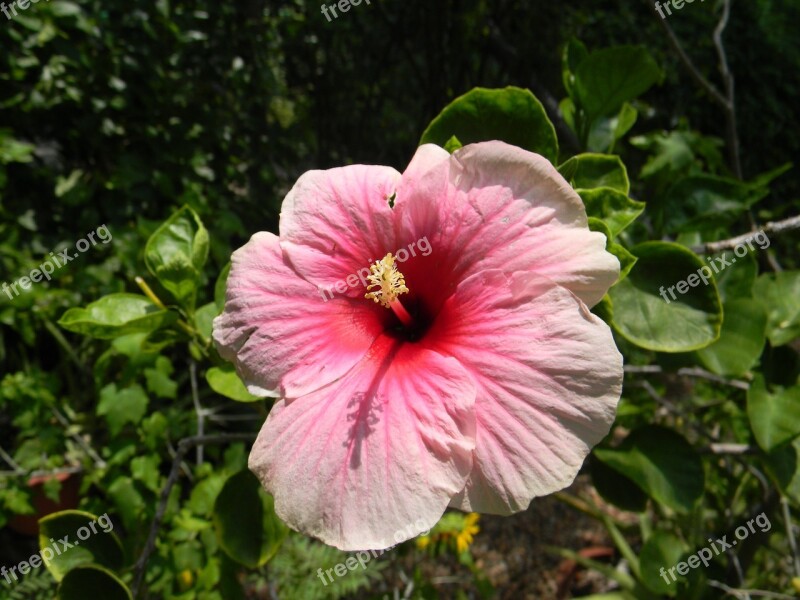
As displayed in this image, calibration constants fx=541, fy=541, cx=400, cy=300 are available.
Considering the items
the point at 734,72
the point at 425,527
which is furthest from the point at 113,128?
the point at 734,72

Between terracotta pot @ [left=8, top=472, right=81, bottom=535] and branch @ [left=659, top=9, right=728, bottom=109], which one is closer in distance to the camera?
branch @ [left=659, top=9, right=728, bottom=109]

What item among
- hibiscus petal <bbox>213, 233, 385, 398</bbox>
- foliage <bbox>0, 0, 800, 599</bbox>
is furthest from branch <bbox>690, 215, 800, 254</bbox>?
hibiscus petal <bbox>213, 233, 385, 398</bbox>

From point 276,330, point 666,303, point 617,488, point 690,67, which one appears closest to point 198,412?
point 276,330

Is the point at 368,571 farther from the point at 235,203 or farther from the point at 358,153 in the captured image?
the point at 358,153

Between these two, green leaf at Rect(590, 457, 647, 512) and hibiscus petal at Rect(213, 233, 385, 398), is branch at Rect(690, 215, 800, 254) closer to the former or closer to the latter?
green leaf at Rect(590, 457, 647, 512)

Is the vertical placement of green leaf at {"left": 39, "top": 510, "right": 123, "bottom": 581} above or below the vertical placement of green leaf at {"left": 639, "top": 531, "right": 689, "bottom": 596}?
above

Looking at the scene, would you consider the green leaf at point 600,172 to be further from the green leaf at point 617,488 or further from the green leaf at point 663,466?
the green leaf at point 617,488
